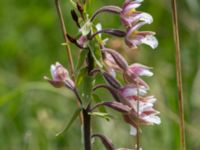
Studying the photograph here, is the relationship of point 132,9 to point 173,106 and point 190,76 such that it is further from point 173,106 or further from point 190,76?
point 190,76

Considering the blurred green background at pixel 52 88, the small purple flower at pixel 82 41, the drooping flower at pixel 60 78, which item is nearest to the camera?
the small purple flower at pixel 82 41

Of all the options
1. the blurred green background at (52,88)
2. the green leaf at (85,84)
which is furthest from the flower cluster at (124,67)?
the blurred green background at (52,88)

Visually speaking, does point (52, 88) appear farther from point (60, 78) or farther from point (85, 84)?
point (85, 84)

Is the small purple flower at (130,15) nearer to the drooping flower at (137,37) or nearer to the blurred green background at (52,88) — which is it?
the drooping flower at (137,37)

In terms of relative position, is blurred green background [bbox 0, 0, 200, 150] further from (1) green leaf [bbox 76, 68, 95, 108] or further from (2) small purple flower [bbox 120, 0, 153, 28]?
(2) small purple flower [bbox 120, 0, 153, 28]

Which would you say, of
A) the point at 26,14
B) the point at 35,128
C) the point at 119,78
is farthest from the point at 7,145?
the point at 26,14

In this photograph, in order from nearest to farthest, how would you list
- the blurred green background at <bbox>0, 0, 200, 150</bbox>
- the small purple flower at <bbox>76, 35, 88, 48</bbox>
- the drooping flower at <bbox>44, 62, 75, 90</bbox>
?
the small purple flower at <bbox>76, 35, 88, 48</bbox> → the drooping flower at <bbox>44, 62, 75, 90</bbox> → the blurred green background at <bbox>0, 0, 200, 150</bbox>

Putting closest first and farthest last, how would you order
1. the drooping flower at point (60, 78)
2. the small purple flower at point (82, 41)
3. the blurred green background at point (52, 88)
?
the small purple flower at point (82, 41) → the drooping flower at point (60, 78) → the blurred green background at point (52, 88)

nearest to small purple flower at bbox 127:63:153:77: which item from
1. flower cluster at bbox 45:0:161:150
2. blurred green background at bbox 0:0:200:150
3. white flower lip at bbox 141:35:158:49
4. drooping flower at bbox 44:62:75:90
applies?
flower cluster at bbox 45:0:161:150

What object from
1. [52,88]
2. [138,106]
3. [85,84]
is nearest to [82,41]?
[85,84]
